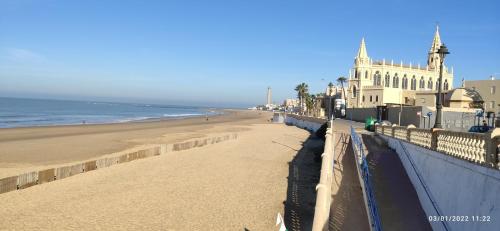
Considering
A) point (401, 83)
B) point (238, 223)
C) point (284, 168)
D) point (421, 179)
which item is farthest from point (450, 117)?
point (401, 83)

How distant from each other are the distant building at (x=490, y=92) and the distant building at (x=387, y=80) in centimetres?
2366

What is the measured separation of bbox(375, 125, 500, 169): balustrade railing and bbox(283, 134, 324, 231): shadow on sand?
4.58 m

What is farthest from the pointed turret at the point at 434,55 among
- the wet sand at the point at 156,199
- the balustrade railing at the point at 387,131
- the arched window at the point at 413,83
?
the wet sand at the point at 156,199

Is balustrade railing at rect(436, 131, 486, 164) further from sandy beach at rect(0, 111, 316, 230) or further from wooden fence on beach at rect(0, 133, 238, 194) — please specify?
wooden fence on beach at rect(0, 133, 238, 194)

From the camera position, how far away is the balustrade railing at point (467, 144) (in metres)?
7.49

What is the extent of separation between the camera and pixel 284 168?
76.1 ft

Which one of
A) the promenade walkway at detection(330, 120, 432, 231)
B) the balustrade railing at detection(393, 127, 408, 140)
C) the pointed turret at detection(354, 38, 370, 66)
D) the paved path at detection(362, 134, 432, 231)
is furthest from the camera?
the pointed turret at detection(354, 38, 370, 66)

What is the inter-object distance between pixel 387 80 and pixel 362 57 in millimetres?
8922

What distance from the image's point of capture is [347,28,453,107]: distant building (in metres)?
85.8

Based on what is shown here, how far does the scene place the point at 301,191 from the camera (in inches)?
682

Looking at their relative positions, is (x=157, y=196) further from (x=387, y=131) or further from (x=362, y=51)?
(x=362, y=51)

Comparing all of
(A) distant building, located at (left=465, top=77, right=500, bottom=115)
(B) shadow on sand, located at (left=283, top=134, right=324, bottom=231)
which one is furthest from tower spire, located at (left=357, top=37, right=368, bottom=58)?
(B) shadow on sand, located at (left=283, top=134, right=324, bottom=231)

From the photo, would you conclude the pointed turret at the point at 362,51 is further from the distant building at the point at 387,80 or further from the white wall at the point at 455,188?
the white wall at the point at 455,188

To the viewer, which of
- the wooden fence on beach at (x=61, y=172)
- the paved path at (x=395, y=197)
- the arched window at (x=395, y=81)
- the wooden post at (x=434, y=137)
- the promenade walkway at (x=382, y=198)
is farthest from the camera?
the arched window at (x=395, y=81)
